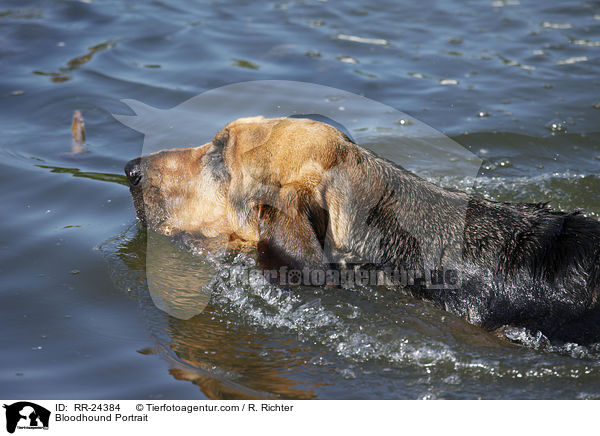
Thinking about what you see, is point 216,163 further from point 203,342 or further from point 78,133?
point 78,133

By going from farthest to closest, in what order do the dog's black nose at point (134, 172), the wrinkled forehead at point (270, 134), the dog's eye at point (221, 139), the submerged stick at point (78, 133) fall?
the submerged stick at point (78, 133) → the dog's black nose at point (134, 172) → the dog's eye at point (221, 139) → the wrinkled forehead at point (270, 134)

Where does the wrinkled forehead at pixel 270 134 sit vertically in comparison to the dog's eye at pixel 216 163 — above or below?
above

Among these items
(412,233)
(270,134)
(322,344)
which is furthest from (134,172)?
(412,233)

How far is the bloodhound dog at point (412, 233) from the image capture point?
4504mm

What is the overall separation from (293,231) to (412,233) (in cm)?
87

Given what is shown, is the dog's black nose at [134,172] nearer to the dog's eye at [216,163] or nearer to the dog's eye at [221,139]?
the dog's eye at [216,163]

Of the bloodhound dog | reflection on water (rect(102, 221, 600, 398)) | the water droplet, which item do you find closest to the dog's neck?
the bloodhound dog

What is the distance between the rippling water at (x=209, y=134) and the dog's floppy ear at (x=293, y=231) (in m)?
0.65

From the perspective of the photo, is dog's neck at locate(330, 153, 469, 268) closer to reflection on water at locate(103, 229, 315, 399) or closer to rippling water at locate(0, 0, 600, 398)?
rippling water at locate(0, 0, 600, 398)

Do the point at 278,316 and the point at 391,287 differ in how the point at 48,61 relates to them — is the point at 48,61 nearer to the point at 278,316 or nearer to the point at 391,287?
the point at 278,316

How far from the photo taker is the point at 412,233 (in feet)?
15.5
